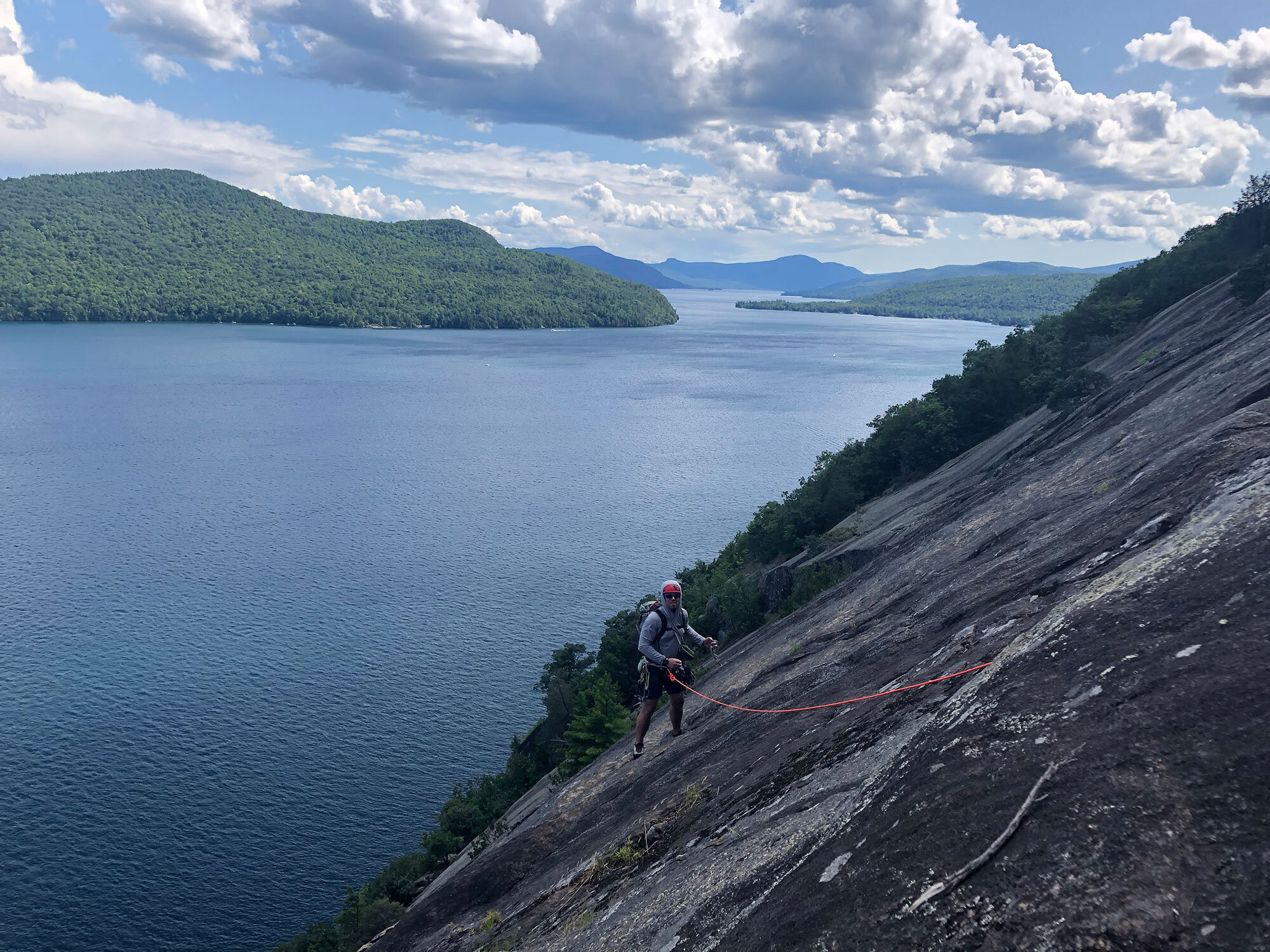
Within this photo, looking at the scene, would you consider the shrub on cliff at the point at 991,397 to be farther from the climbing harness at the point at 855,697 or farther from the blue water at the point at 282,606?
the climbing harness at the point at 855,697

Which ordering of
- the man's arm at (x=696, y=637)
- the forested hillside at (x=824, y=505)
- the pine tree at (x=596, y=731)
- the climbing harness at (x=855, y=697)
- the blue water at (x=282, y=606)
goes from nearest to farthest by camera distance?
the climbing harness at (x=855, y=697) → the man's arm at (x=696, y=637) → the pine tree at (x=596, y=731) → the forested hillside at (x=824, y=505) → the blue water at (x=282, y=606)

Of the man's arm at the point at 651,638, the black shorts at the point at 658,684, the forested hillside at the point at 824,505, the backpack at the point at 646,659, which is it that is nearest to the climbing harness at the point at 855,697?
the black shorts at the point at 658,684

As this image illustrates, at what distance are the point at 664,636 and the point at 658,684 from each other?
1.16m

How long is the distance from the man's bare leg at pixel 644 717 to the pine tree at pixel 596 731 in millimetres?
8949

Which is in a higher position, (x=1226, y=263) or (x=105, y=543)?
(x=1226, y=263)

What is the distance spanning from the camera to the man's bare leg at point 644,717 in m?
14.3

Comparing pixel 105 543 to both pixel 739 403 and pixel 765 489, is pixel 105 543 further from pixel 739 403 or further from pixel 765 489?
pixel 739 403

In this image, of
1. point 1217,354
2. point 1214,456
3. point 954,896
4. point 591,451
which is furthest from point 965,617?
point 591,451

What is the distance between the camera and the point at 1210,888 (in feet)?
17.6

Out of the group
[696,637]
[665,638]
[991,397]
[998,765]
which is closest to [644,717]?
[665,638]

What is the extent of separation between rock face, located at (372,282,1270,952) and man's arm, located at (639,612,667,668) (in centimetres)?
176

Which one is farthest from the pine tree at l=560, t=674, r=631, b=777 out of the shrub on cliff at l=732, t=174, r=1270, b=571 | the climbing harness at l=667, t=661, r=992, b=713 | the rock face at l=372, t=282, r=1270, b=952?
the shrub on cliff at l=732, t=174, r=1270, b=571

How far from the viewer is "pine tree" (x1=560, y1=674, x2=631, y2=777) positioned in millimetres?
25250

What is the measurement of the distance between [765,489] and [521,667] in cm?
3561
